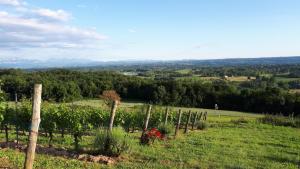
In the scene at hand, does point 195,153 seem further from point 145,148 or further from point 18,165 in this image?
point 18,165

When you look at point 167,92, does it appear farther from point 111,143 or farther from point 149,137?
point 111,143

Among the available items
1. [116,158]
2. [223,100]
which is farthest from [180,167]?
[223,100]

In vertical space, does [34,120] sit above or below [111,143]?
above

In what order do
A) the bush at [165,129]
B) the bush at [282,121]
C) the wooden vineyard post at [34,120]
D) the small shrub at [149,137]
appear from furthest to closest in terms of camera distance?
1. the bush at [282,121]
2. the bush at [165,129]
3. the small shrub at [149,137]
4. the wooden vineyard post at [34,120]

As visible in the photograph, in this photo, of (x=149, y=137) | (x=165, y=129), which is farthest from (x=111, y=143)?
(x=165, y=129)

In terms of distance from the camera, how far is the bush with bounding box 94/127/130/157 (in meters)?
13.9

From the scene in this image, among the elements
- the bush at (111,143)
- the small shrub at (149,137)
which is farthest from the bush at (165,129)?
the bush at (111,143)

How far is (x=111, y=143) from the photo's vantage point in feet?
45.6

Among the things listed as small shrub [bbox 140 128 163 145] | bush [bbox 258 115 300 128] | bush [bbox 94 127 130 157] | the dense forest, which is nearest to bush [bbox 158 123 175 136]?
small shrub [bbox 140 128 163 145]

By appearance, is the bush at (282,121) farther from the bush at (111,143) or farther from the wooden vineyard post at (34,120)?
the wooden vineyard post at (34,120)

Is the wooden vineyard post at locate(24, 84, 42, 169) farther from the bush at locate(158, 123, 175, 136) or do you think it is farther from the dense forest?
the dense forest

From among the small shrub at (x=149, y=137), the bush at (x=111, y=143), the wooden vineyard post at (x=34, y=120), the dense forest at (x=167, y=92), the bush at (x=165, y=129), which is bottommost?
the dense forest at (x=167, y=92)

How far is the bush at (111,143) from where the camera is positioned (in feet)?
45.5

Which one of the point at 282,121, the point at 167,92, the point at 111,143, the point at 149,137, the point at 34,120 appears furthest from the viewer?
the point at 167,92
